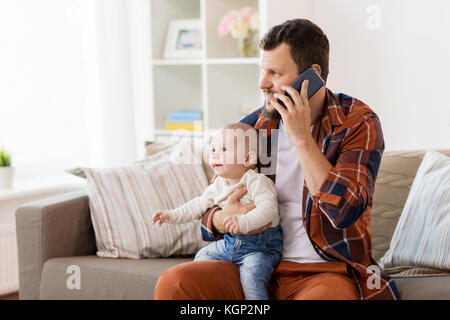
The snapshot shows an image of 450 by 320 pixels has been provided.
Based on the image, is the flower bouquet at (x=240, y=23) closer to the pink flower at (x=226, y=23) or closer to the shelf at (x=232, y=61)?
the pink flower at (x=226, y=23)

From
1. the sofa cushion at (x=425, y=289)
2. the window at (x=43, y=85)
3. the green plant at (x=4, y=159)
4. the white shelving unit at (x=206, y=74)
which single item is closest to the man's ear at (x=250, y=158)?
the sofa cushion at (x=425, y=289)

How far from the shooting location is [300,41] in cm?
162

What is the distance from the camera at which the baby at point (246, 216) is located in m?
1.55

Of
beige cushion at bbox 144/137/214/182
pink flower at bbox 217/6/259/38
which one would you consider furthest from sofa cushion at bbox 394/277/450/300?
pink flower at bbox 217/6/259/38

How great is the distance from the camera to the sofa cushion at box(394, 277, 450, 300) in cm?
164

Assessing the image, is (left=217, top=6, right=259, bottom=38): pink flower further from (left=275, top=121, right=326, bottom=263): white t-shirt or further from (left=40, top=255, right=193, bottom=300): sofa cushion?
(left=275, top=121, right=326, bottom=263): white t-shirt

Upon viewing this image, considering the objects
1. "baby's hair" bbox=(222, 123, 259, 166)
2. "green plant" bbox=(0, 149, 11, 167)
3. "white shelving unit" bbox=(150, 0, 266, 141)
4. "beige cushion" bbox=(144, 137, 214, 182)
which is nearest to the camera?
"baby's hair" bbox=(222, 123, 259, 166)

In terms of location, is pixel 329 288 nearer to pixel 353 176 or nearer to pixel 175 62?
→ pixel 353 176

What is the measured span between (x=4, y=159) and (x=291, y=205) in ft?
6.14

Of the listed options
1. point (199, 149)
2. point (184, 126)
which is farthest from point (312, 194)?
point (184, 126)

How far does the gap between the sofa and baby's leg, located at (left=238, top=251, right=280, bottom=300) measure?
1.73 feet

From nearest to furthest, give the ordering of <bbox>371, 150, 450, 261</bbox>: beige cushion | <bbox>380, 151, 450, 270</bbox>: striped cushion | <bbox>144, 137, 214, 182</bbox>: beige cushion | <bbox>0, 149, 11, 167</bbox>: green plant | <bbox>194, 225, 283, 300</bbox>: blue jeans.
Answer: <bbox>194, 225, 283, 300</bbox>: blue jeans
<bbox>380, 151, 450, 270</bbox>: striped cushion
<bbox>371, 150, 450, 261</bbox>: beige cushion
<bbox>144, 137, 214, 182</bbox>: beige cushion
<bbox>0, 149, 11, 167</bbox>: green plant

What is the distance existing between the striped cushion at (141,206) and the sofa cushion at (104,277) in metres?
0.05
